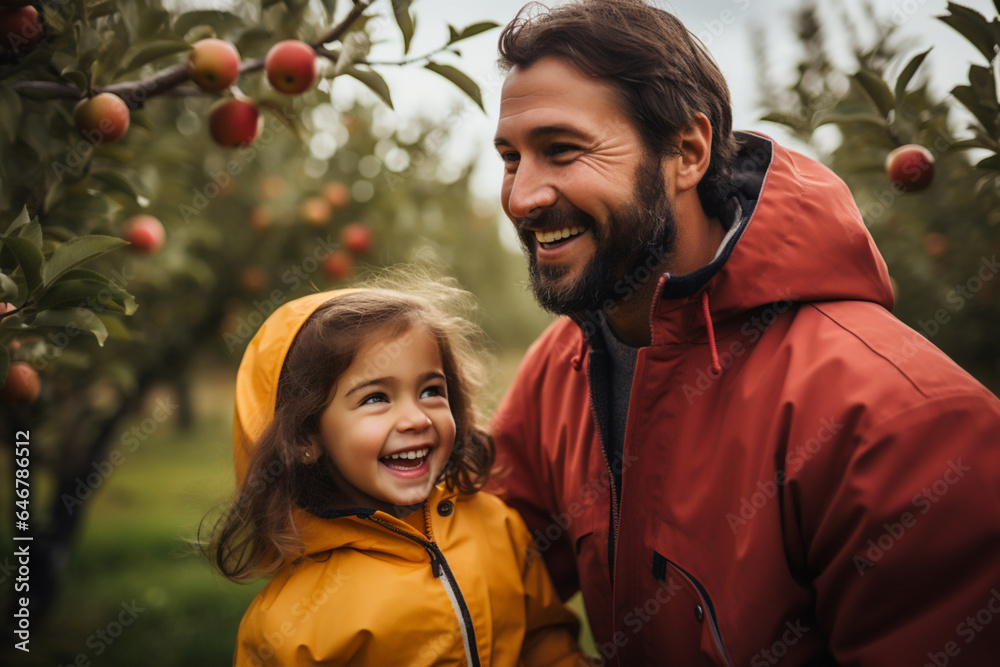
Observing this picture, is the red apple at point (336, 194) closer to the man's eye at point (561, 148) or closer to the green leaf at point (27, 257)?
the man's eye at point (561, 148)

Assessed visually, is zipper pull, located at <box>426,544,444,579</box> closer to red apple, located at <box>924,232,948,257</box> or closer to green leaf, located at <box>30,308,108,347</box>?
green leaf, located at <box>30,308,108,347</box>

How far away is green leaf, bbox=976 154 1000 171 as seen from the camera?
142 cm

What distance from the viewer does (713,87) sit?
192 centimetres

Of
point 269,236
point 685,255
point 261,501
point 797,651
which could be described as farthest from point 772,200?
point 269,236

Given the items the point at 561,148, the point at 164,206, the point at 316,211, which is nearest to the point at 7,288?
the point at 561,148

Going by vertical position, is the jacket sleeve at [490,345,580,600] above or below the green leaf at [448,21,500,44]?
below

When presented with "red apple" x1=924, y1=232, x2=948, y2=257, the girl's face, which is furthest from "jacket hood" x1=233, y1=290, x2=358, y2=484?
"red apple" x1=924, y1=232, x2=948, y2=257

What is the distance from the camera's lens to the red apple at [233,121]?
1.83 m

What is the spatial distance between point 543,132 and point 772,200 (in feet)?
1.85

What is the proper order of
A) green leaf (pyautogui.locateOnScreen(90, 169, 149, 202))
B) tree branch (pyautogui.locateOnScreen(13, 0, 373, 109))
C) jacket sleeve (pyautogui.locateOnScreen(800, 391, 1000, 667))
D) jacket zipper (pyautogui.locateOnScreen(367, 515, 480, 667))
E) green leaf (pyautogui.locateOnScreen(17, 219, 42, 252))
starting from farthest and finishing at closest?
1. green leaf (pyautogui.locateOnScreen(90, 169, 149, 202))
2. jacket zipper (pyautogui.locateOnScreen(367, 515, 480, 667))
3. tree branch (pyautogui.locateOnScreen(13, 0, 373, 109))
4. green leaf (pyautogui.locateOnScreen(17, 219, 42, 252))
5. jacket sleeve (pyautogui.locateOnScreen(800, 391, 1000, 667))

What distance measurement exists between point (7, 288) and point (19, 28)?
56cm

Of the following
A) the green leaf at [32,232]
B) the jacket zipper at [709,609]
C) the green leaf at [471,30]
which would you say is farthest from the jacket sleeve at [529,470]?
the green leaf at [32,232]

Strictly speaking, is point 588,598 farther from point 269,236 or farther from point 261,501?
point 269,236

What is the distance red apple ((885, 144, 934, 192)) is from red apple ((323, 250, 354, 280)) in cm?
241
